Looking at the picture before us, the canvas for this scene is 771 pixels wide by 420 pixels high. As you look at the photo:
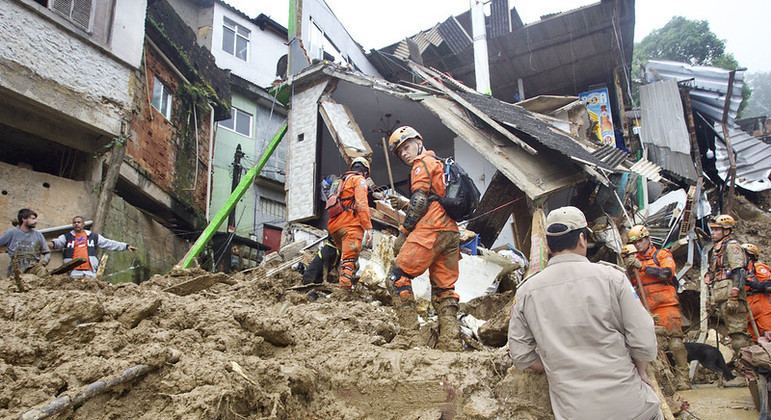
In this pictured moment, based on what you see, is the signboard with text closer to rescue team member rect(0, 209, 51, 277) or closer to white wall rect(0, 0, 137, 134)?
white wall rect(0, 0, 137, 134)

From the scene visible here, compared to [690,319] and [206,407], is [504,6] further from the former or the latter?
[206,407]

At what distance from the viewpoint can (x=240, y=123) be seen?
20156mm

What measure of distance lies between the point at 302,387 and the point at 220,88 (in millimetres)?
15482

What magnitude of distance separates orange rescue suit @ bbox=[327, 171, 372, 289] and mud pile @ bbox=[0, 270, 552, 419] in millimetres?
2084

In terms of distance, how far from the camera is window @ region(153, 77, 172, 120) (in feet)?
40.5

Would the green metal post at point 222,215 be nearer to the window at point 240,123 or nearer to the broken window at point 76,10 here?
the broken window at point 76,10

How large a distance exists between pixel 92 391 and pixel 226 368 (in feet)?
2.08

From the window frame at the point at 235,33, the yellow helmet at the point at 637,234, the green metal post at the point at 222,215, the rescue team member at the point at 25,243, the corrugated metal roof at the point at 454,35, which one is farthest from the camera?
the window frame at the point at 235,33

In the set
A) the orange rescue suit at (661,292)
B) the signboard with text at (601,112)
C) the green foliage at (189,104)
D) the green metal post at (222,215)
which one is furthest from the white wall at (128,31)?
the signboard with text at (601,112)

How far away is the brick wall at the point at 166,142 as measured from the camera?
1130 cm

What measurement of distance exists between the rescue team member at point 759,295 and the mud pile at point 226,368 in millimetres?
4671

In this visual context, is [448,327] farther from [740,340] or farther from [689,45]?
[689,45]

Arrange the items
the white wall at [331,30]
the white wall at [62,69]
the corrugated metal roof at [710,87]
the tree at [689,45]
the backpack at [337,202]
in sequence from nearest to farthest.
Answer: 1. the backpack at [337,202]
2. the white wall at [62,69]
3. the white wall at [331,30]
4. the corrugated metal roof at [710,87]
5. the tree at [689,45]

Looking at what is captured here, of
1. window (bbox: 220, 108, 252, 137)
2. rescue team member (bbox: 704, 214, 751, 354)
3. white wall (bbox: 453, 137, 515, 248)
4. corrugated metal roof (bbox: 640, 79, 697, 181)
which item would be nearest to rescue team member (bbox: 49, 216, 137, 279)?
white wall (bbox: 453, 137, 515, 248)
